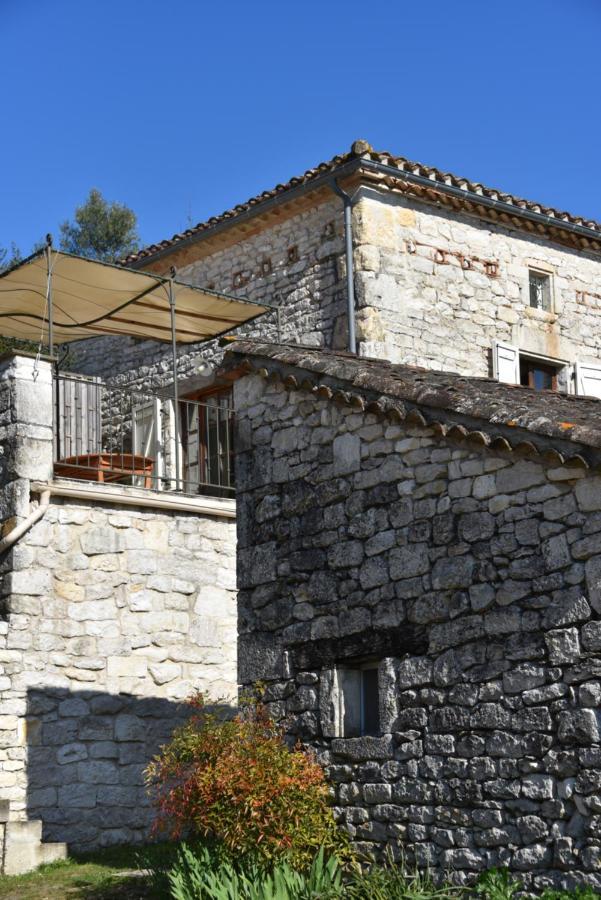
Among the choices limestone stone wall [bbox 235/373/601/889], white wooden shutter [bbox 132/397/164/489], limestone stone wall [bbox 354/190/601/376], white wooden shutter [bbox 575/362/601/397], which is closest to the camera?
limestone stone wall [bbox 235/373/601/889]

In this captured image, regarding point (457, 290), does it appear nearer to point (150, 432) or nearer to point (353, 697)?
point (150, 432)

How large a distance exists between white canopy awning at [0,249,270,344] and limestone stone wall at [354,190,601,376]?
4.67 ft

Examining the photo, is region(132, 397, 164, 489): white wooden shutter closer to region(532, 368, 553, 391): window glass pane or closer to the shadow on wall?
the shadow on wall

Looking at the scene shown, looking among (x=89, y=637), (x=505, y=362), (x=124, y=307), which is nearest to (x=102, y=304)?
(x=124, y=307)

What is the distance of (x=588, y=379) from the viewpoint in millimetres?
15922

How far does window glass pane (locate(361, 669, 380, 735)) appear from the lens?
8805 mm

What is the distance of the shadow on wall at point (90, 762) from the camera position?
1059cm

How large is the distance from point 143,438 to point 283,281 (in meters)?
2.65

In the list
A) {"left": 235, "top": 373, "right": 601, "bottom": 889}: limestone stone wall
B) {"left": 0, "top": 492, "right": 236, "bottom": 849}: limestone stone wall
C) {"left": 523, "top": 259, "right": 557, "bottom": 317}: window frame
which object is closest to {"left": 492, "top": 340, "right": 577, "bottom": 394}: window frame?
{"left": 523, "top": 259, "right": 557, "bottom": 317}: window frame

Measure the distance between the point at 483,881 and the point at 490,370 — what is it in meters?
8.32

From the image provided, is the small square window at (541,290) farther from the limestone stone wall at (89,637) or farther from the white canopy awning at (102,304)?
the limestone stone wall at (89,637)

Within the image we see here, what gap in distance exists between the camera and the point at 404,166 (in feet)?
47.6

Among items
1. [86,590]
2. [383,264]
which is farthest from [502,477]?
[383,264]

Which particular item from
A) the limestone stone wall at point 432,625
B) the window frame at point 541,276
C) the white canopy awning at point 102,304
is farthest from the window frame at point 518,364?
the limestone stone wall at point 432,625
